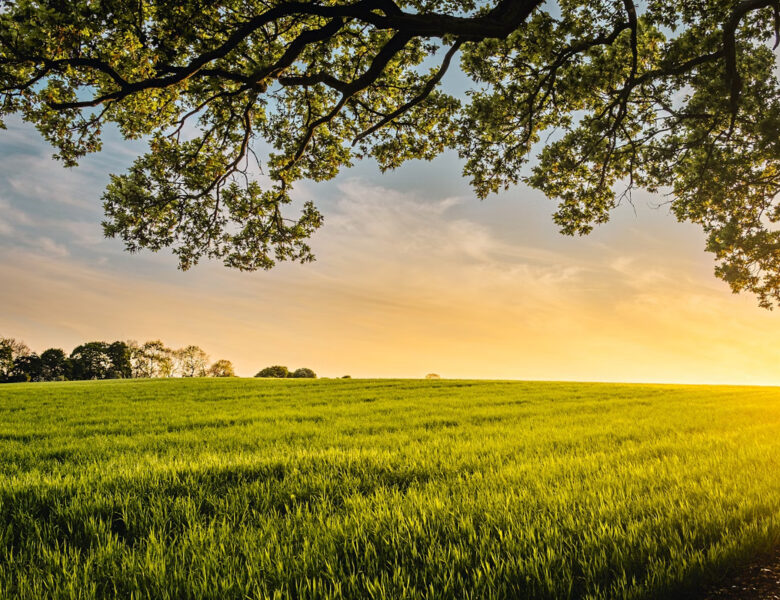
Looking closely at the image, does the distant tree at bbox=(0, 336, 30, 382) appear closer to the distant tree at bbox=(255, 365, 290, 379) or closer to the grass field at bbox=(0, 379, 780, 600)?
the distant tree at bbox=(255, 365, 290, 379)

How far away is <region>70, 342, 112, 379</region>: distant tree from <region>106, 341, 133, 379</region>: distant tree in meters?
0.88

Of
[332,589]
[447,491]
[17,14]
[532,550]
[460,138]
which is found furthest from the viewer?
[460,138]

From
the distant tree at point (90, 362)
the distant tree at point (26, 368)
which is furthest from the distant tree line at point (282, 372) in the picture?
the distant tree at point (26, 368)

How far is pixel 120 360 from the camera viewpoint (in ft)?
362

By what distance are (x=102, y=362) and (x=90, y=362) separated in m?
2.75

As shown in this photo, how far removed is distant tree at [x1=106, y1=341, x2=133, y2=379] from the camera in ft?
360

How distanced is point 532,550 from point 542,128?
14.1 m

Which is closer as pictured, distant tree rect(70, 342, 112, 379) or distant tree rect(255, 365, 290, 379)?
distant tree rect(255, 365, 290, 379)

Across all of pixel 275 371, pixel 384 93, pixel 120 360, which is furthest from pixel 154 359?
pixel 384 93

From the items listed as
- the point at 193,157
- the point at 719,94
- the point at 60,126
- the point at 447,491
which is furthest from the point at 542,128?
the point at 60,126

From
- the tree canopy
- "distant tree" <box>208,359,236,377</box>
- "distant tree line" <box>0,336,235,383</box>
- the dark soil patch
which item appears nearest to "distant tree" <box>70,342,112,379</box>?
"distant tree line" <box>0,336,235,383</box>

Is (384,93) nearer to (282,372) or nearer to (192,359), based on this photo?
(282,372)

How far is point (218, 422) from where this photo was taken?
41.6 feet

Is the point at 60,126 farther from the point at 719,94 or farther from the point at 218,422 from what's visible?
the point at 719,94
